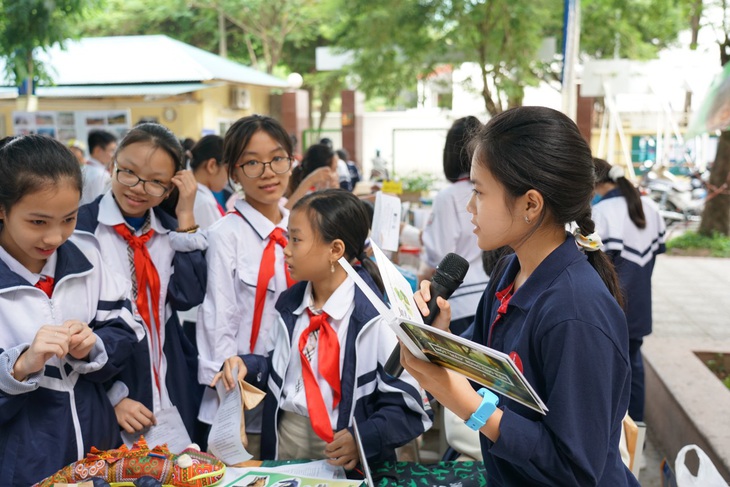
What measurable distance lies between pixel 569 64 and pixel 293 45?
19.4m

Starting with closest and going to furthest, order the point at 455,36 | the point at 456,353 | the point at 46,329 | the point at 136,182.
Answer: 1. the point at 456,353
2. the point at 46,329
3. the point at 136,182
4. the point at 455,36

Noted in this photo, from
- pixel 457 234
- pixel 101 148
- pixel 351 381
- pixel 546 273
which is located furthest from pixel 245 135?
pixel 101 148

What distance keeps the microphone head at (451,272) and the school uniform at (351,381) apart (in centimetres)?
42

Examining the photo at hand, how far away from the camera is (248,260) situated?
2.54 m

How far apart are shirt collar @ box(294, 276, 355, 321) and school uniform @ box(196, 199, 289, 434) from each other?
236 mm

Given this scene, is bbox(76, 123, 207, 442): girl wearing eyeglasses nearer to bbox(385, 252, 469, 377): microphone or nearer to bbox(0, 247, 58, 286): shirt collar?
bbox(0, 247, 58, 286): shirt collar

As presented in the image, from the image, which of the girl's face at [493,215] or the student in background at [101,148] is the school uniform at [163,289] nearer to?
the girl's face at [493,215]

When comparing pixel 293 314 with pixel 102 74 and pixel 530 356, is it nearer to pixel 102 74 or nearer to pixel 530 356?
pixel 530 356

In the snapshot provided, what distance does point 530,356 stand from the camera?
139 cm

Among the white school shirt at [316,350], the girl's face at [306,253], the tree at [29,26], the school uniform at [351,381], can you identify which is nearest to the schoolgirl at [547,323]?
the school uniform at [351,381]

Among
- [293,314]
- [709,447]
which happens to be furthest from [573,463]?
[709,447]

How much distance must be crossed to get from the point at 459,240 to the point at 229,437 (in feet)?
6.56

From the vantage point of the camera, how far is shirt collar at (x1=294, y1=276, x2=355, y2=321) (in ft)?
7.13

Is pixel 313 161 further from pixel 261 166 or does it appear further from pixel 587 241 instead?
pixel 587 241
